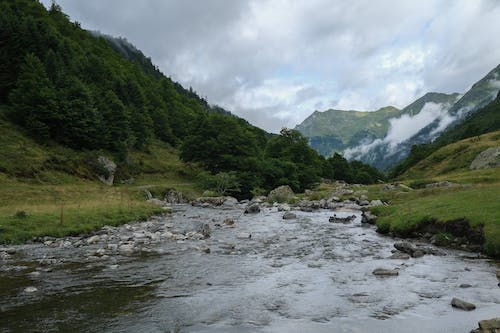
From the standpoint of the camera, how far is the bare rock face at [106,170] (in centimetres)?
6662

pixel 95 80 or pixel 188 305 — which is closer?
pixel 188 305

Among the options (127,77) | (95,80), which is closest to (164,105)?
(127,77)

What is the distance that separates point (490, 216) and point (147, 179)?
222 feet

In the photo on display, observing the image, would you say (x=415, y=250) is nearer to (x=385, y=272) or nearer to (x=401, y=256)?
(x=401, y=256)

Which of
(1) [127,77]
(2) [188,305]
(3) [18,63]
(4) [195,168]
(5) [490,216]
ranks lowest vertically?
(2) [188,305]

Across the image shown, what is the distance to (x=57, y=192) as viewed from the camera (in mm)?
45562

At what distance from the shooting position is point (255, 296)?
534 inches

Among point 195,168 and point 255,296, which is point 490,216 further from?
point 195,168

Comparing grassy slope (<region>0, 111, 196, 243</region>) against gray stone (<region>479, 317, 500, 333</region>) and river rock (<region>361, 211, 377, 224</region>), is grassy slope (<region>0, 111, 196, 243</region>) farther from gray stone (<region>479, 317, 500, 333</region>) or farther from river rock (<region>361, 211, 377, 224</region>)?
gray stone (<region>479, 317, 500, 333</region>)

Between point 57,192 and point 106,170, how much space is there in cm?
2201

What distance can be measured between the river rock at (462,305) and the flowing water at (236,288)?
202 mm

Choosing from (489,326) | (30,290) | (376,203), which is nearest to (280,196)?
(376,203)

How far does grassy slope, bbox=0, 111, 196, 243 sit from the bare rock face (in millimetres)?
1792

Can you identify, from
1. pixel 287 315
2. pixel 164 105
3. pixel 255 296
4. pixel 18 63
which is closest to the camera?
pixel 287 315
